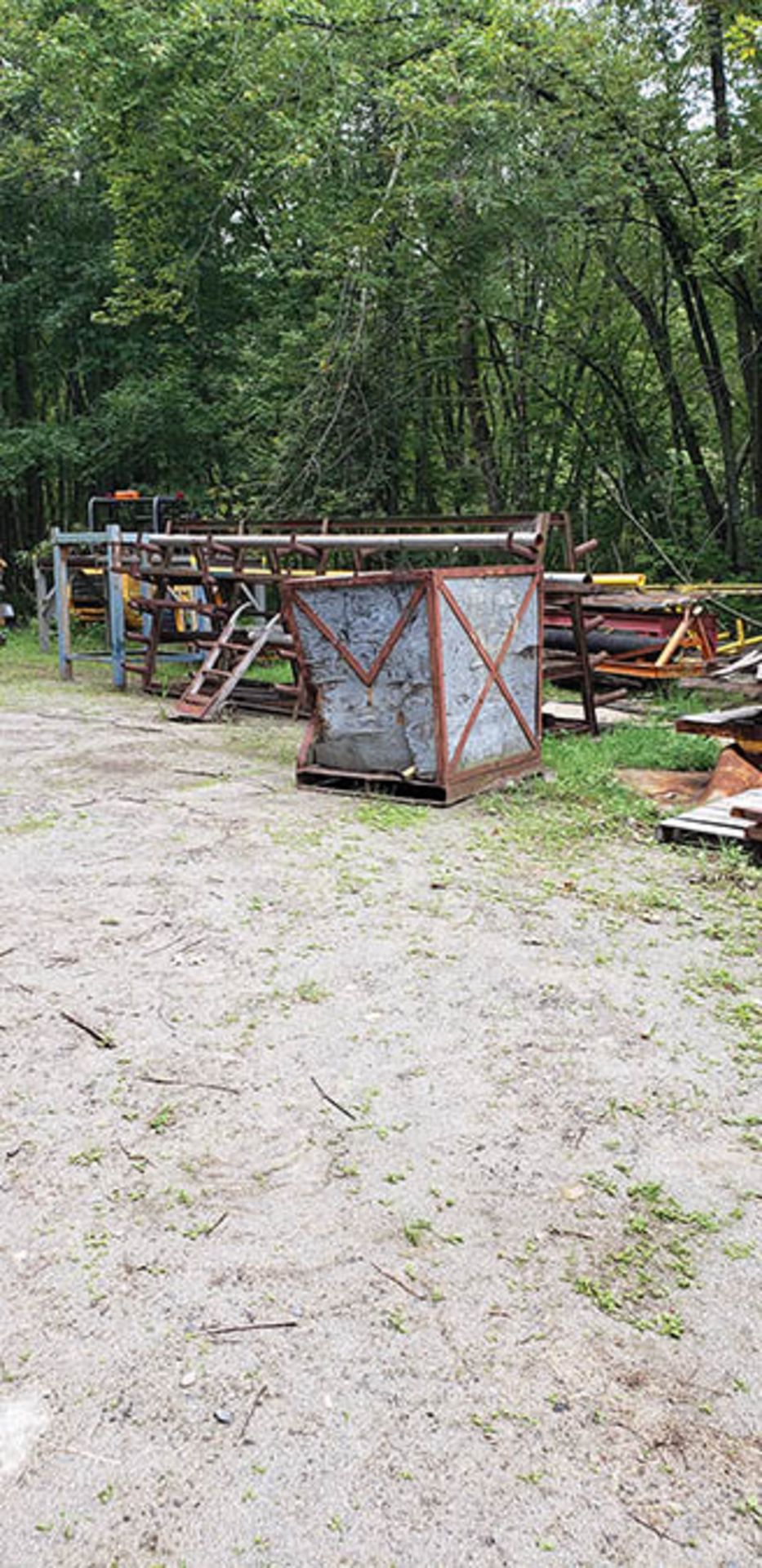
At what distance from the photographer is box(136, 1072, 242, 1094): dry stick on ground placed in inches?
109

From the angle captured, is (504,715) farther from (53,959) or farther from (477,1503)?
(477,1503)

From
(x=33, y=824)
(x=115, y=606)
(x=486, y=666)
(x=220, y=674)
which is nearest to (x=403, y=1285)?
(x=33, y=824)

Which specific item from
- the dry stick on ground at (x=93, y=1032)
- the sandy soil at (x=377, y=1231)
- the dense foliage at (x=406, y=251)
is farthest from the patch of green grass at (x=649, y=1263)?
the dense foliage at (x=406, y=251)

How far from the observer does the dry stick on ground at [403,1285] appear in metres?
1.97

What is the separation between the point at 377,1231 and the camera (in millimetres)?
2176

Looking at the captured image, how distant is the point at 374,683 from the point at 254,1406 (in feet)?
15.8

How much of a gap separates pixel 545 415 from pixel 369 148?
162 inches

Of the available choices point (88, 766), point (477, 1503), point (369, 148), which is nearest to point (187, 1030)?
point (477, 1503)

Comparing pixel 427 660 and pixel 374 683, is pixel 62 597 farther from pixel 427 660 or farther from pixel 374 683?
pixel 427 660

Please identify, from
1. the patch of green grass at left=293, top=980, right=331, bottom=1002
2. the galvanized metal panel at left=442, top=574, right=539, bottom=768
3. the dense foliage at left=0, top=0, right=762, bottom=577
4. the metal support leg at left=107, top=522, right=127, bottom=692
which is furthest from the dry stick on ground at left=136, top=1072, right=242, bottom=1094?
the metal support leg at left=107, top=522, right=127, bottom=692

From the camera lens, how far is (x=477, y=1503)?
1.53m

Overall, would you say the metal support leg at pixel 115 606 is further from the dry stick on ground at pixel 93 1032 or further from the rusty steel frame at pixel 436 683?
the dry stick on ground at pixel 93 1032

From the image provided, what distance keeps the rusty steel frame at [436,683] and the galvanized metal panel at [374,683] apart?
0.12 feet

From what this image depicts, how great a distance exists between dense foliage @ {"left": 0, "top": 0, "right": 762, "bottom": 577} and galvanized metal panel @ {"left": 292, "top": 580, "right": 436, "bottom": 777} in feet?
15.1
